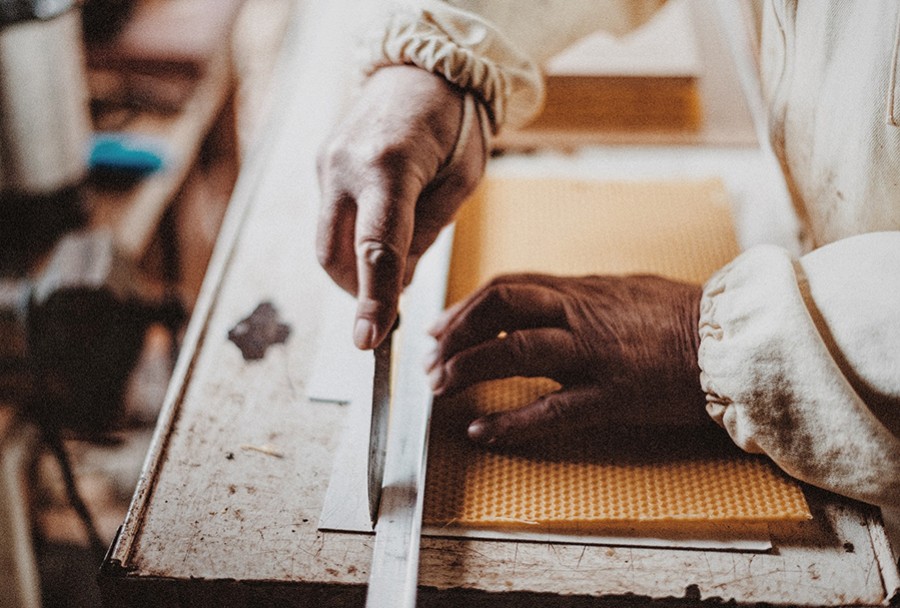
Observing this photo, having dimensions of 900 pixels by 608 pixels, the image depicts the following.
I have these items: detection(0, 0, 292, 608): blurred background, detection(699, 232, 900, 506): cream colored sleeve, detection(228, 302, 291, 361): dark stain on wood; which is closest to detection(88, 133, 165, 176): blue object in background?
detection(0, 0, 292, 608): blurred background

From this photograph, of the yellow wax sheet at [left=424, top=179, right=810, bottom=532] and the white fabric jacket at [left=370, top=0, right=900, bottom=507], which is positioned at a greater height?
the white fabric jacket at [left=370, top=0, right=900, bottom=507]

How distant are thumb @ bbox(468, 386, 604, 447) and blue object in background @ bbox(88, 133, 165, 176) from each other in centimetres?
122

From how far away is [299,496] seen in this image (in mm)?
641

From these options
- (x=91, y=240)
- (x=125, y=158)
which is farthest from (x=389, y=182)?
(x=125, y=158)

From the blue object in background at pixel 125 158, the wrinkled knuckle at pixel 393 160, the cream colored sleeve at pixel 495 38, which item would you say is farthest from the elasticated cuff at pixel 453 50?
the blue object in background at pixel 125 158

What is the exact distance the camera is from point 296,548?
0.60 meters

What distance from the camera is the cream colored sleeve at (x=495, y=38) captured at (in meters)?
0.77

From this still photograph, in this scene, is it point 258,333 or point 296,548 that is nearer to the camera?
point 296,548

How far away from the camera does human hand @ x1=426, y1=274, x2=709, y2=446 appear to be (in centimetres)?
65

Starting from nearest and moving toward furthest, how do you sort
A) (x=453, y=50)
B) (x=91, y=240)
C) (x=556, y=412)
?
(x=556, y=412) < (x=453, y=50) < (x=91, y=240)

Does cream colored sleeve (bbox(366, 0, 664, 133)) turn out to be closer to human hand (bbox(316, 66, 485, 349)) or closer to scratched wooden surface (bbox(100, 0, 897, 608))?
human hand (bbox(316, 66, 485, 349))

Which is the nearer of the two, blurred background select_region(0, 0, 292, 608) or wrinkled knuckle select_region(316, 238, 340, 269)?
wrinkled knuckle select_region(316, 238, 340, 269)

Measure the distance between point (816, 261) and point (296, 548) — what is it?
462mm

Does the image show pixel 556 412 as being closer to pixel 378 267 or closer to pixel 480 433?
pixel 480 433
